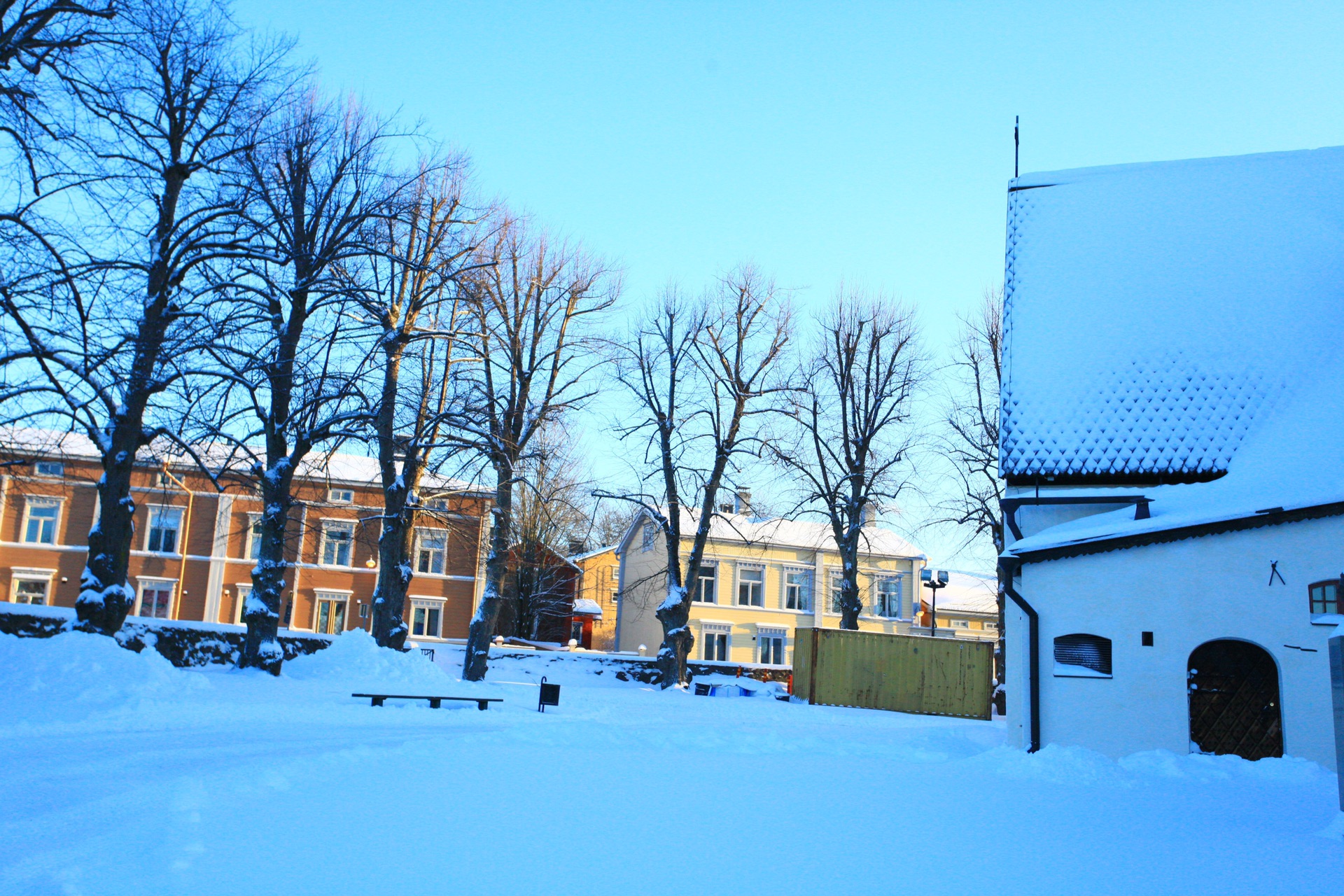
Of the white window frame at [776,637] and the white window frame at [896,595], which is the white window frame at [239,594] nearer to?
the white window frame at [776,637]

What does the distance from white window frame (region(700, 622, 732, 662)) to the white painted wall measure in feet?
108

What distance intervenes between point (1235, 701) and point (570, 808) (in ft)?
31.2

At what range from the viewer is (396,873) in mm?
6008

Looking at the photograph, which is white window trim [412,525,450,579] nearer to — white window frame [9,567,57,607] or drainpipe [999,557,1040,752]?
white window frame [9,567,57,607]

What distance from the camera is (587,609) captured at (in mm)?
52031

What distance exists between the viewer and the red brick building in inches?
1564

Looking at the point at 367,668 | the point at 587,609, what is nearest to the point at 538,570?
the point at 587,609

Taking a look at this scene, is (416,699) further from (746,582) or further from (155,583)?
(746,582)

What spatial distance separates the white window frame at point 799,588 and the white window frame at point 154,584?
27660 millimetres

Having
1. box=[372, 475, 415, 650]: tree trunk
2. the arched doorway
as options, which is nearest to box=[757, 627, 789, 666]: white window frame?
box=[372, 475, 415, 650]: tree trunk

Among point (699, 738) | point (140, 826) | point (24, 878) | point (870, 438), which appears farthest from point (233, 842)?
point (870, 438)

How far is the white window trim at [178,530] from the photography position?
41.2 m

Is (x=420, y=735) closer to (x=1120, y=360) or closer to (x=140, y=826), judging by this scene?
(x=140, y=826)

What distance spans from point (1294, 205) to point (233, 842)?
19557mm
